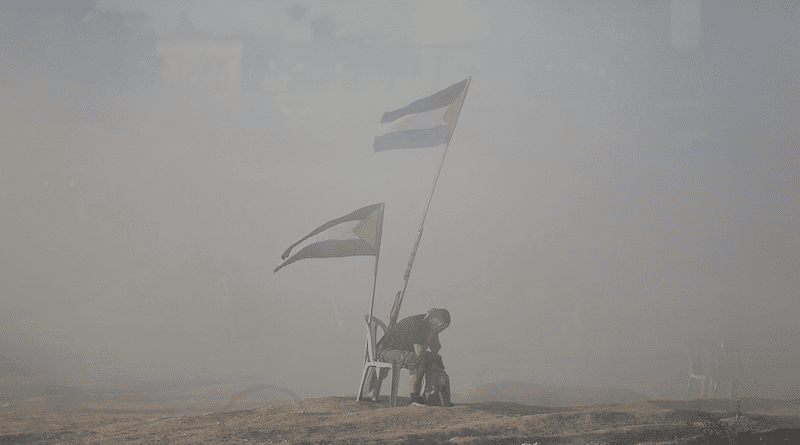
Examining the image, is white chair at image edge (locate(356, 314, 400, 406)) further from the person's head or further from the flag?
the flag

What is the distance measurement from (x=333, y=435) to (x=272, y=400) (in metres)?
8.82

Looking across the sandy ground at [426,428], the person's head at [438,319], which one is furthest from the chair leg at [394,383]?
the person's head at [438,319]

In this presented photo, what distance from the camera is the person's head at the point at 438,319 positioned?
17.5 ft

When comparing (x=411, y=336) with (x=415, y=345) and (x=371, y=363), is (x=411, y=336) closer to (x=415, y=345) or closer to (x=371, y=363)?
(x=415, y=345)

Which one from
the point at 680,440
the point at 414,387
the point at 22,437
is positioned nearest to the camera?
the point at 680,440

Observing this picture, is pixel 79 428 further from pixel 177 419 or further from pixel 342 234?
pixel 342 234

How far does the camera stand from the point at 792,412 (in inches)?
274

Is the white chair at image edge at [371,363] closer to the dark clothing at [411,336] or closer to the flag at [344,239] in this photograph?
the dark clothing at [411,336]

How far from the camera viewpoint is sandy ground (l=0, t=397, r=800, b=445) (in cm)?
389

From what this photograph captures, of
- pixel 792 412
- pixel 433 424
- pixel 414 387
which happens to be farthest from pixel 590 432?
pixel 792 412

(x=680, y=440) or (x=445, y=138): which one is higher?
(x=445, y=138)

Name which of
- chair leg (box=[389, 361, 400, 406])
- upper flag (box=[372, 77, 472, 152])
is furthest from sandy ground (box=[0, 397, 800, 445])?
upper flag (box=[372, 77, 472, 152])

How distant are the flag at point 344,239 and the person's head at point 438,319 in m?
0.82

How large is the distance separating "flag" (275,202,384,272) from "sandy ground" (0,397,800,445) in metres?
1.41
